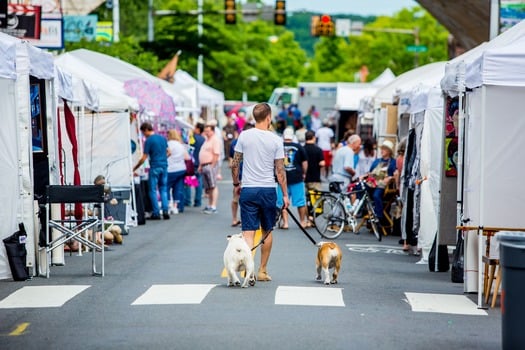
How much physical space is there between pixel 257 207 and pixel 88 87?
22.2 ft

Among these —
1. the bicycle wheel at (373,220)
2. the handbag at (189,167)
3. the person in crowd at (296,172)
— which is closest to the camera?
the bicycle wheel at (373,220)

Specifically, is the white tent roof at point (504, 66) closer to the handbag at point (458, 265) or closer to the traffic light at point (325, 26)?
the handbag at point (458, 265)

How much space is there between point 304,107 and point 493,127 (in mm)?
50402

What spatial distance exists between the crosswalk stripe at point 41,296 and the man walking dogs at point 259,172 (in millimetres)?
2028

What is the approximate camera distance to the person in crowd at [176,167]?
27.1 metres

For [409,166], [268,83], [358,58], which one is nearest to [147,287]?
[409,166]

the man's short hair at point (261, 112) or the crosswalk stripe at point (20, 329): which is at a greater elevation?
the man's short hair at point (261, 112)

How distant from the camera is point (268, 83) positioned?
118688mm

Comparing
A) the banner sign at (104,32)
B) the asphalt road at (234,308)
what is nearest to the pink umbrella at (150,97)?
the asphalt road at (234,308)

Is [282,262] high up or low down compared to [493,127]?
down

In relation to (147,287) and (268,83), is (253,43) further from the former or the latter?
(147,287)

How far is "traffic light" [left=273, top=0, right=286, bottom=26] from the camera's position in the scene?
155 feet

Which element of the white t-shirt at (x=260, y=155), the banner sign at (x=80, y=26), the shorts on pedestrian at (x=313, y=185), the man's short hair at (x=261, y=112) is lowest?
the shorts on pedestrian at (x=313, y=185)

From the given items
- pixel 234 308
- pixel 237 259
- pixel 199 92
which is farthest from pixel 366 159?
pixel 199 92
